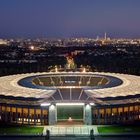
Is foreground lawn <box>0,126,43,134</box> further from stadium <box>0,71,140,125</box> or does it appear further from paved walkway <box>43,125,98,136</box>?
stadium <box>0,71,140,125</box>

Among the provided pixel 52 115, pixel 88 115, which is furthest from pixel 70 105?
pixel 88 115

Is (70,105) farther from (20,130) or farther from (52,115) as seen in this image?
(20,130)

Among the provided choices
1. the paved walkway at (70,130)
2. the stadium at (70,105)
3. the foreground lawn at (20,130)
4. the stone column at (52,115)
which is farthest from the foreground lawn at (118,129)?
the foreground lawn at (20,130)

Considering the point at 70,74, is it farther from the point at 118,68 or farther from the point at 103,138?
the point at 118,68

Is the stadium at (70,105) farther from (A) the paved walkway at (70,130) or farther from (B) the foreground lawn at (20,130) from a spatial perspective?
(B) the foreground lawn at (20,130)

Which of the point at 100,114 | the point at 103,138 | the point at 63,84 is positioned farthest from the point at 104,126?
the point at 63,84

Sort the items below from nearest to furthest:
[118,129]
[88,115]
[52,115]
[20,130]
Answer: [20,130]
[118,129]
[88,115]
[52,115]
